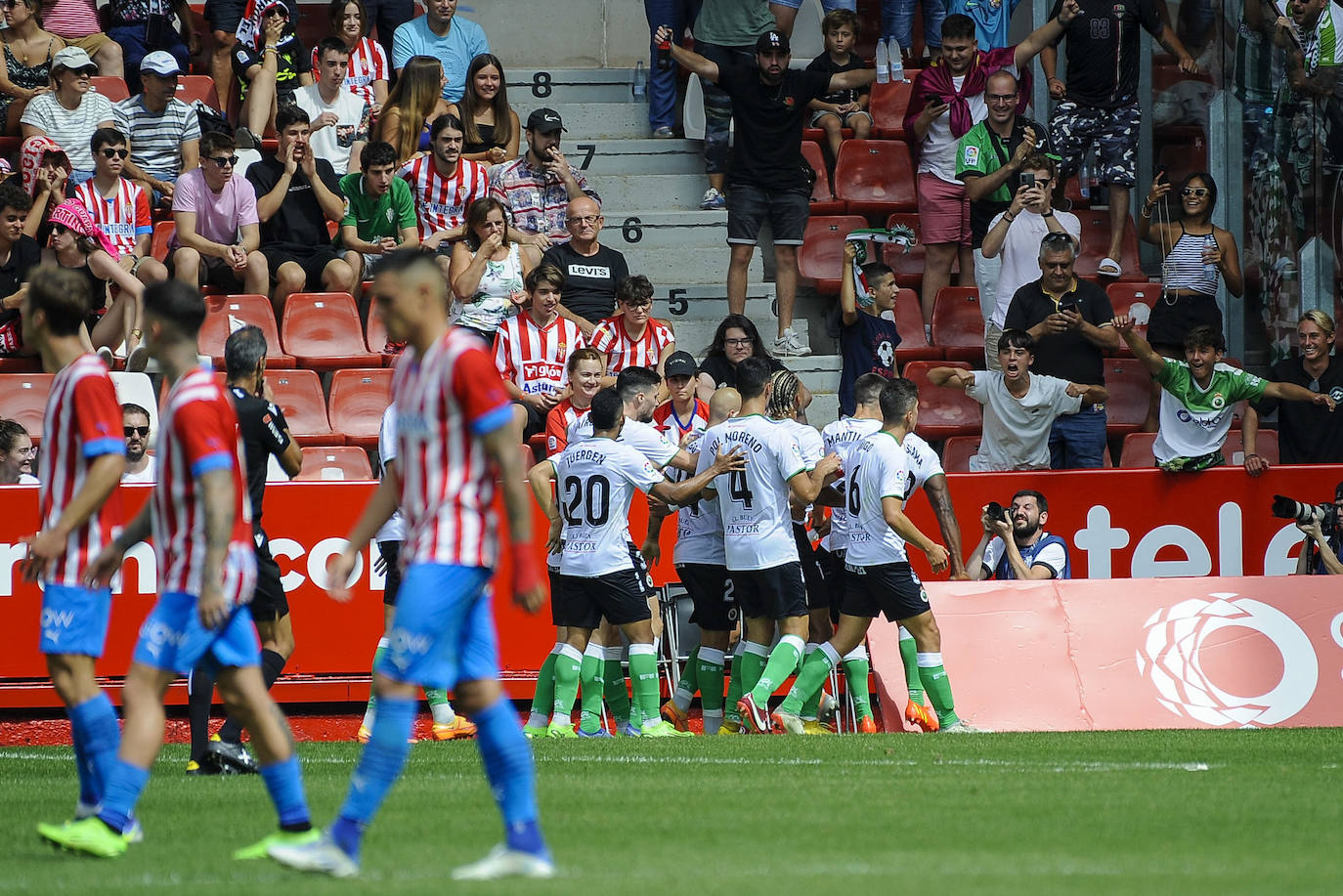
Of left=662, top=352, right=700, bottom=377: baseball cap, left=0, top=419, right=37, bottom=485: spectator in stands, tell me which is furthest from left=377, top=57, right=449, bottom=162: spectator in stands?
left=0, top=419, right=37, bottom=485: spectator in stands

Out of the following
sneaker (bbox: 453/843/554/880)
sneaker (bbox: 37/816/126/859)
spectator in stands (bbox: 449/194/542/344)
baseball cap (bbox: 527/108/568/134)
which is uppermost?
baseball cap (bbox: 527/108/568/134)

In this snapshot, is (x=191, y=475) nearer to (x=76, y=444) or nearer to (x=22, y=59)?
(x=76, y=444)

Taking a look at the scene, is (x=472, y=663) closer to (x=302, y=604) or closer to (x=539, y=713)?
(x=539, y=713)

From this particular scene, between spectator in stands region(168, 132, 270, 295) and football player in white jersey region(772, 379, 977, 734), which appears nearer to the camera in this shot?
football player in white jersey region(772, 379, 977, 734)

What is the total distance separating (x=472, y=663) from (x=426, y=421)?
2.52ft

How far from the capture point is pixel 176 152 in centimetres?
1559

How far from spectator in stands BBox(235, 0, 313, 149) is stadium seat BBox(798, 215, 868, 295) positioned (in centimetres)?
513

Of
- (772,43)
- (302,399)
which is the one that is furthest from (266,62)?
(772,43)

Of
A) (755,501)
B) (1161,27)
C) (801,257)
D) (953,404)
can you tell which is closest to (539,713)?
(755,501)

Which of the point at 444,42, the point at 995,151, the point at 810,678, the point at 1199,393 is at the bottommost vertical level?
the point at 810,678

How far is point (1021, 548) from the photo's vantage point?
476 inches

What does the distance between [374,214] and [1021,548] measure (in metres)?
6.34

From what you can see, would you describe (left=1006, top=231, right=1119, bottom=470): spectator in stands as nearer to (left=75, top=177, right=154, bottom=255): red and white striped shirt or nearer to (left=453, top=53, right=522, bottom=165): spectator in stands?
(left=453, top=53, right=522, bottom=165): spectator in stands

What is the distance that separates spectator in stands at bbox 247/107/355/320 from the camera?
14.5m
